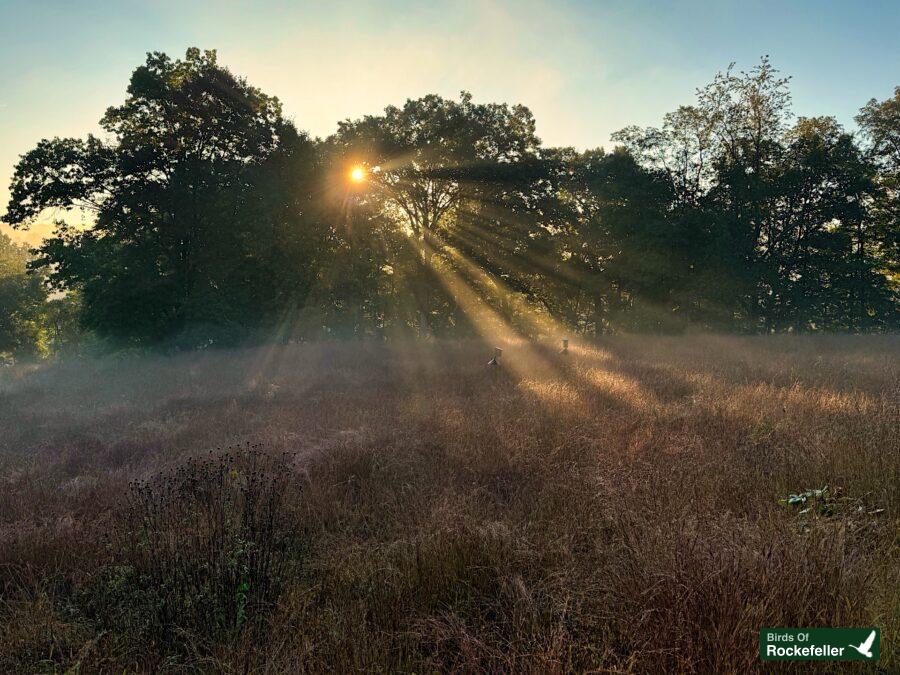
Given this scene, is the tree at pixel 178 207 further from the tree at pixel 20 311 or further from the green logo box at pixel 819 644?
the tree at pixel 20 311

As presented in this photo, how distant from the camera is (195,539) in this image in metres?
3.85

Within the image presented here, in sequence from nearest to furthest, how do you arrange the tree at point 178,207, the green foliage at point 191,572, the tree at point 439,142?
the green foliage at point 191,572, the tree at point 178,207, the tree at point 439,142

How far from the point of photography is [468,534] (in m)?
3.72

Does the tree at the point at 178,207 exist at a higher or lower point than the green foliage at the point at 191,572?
higher

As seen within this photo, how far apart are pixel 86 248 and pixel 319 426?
1795 cm

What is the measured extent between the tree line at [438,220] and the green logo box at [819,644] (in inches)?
822

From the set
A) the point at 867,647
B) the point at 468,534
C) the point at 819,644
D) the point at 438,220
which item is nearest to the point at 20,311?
the point at 438,220

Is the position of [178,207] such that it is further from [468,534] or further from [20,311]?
[20,311]

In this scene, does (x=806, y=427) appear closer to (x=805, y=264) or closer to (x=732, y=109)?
(x=805, y=264)

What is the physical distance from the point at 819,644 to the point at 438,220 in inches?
1204

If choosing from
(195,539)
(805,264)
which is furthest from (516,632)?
(805,264)

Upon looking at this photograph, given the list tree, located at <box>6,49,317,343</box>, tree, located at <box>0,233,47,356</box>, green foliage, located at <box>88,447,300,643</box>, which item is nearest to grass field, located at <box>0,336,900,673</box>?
green foliage, located at <box>88,447,300,643</box>

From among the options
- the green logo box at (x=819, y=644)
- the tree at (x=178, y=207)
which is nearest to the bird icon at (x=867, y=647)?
the green logo box at (x=819, y=644)

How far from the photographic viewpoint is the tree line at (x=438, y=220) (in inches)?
756
